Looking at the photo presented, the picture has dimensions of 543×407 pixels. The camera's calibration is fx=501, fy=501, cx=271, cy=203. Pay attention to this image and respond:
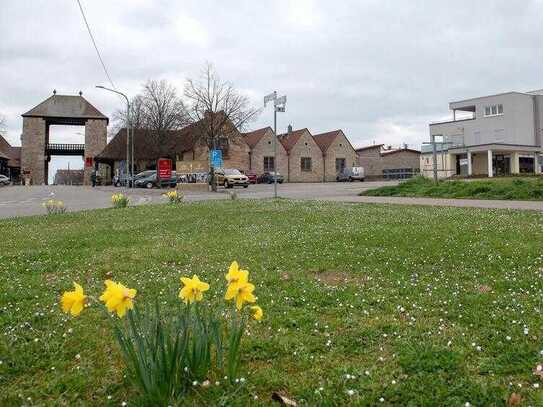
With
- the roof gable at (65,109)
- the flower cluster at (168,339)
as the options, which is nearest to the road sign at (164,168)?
the roof gable at (65,109)

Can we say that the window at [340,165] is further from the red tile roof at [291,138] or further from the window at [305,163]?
the red tile roof at [291,138]

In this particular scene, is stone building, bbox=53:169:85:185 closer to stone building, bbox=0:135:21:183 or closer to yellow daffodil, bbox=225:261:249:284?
stone building, bbox=0:135:21:183

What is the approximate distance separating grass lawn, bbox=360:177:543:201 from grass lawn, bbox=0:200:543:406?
37.1 feet

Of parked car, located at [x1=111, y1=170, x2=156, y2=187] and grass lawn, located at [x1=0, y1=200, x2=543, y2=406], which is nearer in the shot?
grass lawn, located at [x1=0, y1=200, x2=543, y2=406]

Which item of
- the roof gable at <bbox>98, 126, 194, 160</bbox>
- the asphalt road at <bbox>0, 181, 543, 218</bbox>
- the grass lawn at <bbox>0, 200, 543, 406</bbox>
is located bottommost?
the grass lawn at <bbox>0, 200, 543, 406</bbox>

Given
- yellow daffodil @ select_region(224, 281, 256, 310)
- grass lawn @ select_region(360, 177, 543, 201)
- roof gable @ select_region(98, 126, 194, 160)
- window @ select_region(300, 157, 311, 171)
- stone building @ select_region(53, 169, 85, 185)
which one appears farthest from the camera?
stone building @ select_region(53, 169, 85, 185)

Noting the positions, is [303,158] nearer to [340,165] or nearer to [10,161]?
[340,165]

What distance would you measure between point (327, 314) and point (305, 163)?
6735 centimetres

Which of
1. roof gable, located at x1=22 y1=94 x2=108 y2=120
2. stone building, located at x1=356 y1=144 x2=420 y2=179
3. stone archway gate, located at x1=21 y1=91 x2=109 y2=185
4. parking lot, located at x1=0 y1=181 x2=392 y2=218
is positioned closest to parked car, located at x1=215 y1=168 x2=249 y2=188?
parking lot, located at x1=0 y1=181 x2=392 y2=218

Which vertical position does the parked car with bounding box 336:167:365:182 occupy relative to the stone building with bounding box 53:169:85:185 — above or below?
below

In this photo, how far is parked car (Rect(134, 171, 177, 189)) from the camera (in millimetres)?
50987

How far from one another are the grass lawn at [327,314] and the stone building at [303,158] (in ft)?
201

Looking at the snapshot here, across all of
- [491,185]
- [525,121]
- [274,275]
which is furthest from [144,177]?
[274,275]

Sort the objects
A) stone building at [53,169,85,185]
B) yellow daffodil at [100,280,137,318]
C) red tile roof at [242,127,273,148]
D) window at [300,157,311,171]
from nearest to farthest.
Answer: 1. yellow daffodil at [100,280,137,318]
2. red tile roof at [242,127,273,148]
3. window at [300,157,311,171]
4. stone building at [53,169,85,185]
